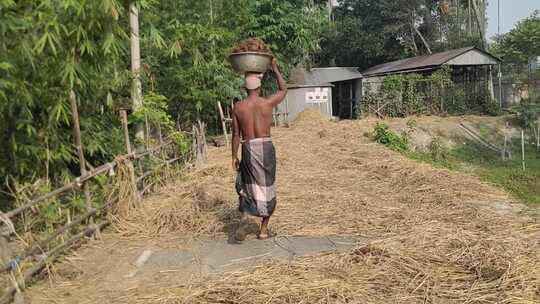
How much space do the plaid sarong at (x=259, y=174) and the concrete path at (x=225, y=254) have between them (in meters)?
0.34

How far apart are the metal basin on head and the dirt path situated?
165cm

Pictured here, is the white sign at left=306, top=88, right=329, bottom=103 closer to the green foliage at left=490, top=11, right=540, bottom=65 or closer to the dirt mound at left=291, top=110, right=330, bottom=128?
the dirt mound at left=291, top=110, right=330, bottom=128

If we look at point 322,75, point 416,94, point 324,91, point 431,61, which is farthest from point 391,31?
point 324,91

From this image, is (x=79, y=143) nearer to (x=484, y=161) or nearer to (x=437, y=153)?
(x=437, y=153)

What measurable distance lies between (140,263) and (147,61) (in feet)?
16.6

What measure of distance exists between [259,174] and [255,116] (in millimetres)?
536

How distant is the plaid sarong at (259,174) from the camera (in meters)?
4.17

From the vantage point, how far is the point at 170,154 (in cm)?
784

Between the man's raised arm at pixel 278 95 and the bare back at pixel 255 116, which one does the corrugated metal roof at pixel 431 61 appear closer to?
the man's raised arm at pixel 278 95

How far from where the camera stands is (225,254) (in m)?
4.02

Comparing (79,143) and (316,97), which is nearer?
(79,143)

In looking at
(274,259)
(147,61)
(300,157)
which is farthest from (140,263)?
(300,157)

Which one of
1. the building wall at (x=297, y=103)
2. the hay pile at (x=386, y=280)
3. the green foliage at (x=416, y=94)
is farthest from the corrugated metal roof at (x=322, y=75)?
the hay pile at (x=386, y=280)

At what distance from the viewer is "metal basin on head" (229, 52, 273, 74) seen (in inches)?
162
